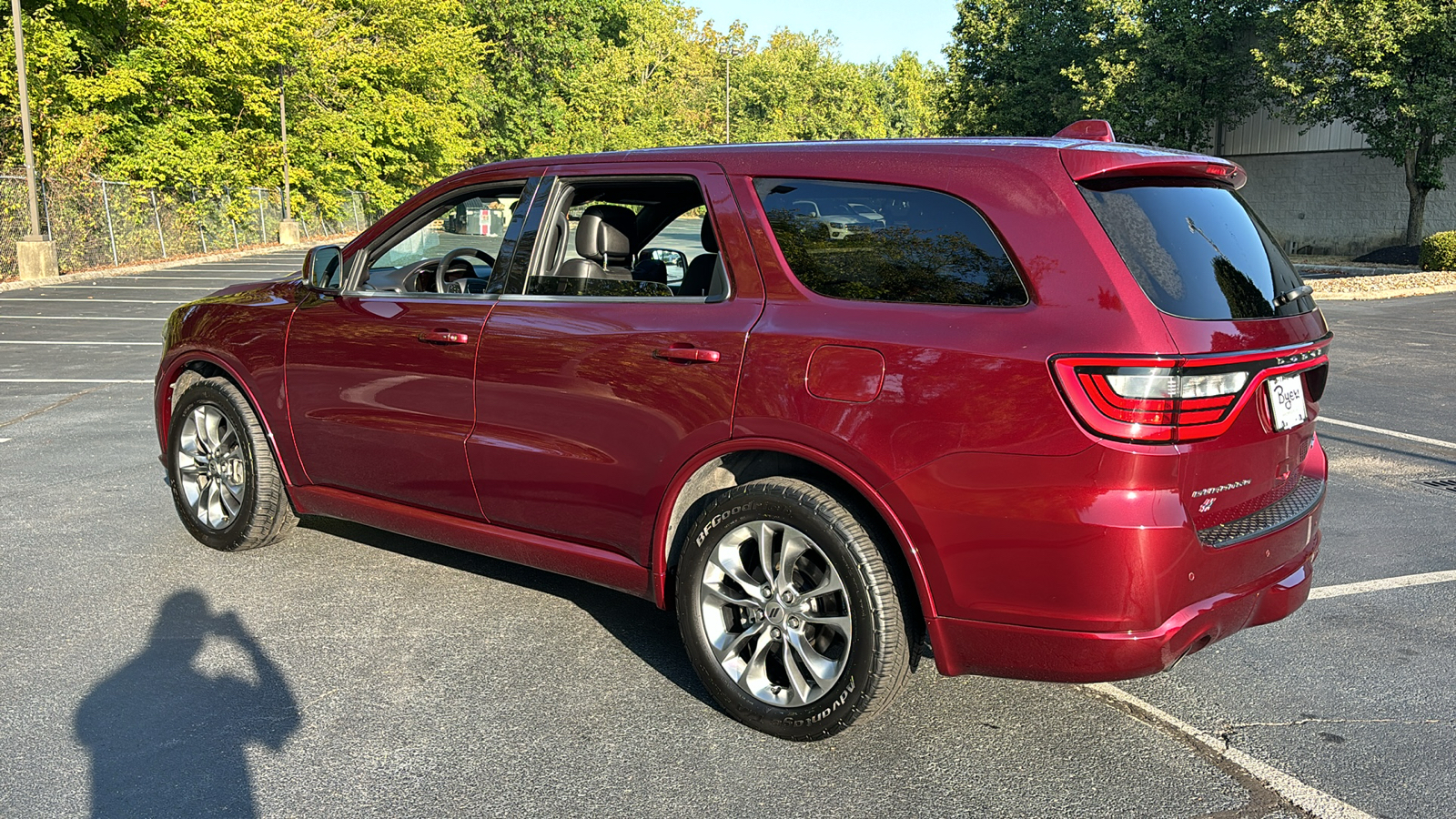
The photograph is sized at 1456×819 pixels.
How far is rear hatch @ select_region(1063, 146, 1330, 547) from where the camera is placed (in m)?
2.94

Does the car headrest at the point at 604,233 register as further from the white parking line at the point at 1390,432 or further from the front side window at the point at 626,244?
the white parking line at the point at 1390,432

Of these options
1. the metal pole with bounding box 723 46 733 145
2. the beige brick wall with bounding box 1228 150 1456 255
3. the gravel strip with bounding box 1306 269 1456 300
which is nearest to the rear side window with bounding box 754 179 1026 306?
the gravel strip with bounding box 1306 269 1456 300

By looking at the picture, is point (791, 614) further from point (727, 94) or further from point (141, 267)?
point (727, 94)

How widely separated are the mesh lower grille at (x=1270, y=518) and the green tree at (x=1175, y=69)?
36.4 meters

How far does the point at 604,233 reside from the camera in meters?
4.37

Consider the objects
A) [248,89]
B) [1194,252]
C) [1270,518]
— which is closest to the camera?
[1194,252]

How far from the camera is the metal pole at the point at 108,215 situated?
28.1 meters

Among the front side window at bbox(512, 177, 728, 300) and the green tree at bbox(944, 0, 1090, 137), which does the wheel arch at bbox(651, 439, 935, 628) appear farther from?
the green tree at bbox(944, 0, 1090, 137)

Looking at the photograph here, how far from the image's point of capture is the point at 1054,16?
43031 millimetres

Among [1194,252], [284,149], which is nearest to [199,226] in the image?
[284,149]

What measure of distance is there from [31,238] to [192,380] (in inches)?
890

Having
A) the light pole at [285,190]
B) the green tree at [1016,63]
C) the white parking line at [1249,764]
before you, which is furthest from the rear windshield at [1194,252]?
the green tree at [1016,63]

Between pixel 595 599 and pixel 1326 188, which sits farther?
pixel 1326 188

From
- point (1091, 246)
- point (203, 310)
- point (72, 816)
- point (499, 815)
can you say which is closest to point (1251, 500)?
point (1091, 246)
